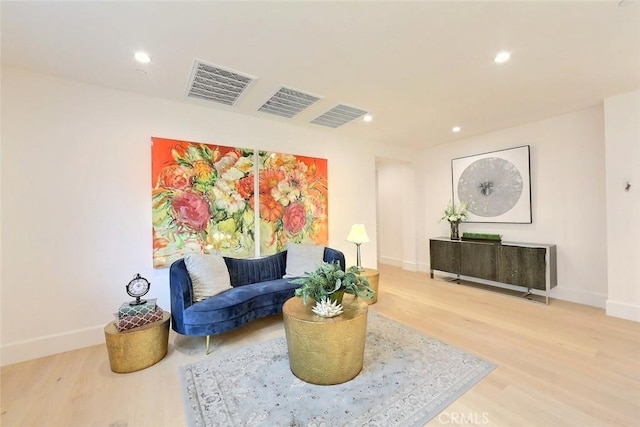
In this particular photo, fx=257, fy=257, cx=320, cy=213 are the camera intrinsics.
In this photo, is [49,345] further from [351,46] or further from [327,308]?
[351,46]

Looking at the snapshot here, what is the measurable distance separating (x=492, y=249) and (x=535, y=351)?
2.04 meters

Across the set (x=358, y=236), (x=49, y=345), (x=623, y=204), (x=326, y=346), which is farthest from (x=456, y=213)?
(x=49, y=345)

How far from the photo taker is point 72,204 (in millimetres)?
2609

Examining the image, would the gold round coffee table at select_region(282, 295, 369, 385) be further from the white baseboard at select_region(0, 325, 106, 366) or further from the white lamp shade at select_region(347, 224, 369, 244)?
the white baseboard at select_region(0, 325, 106, 366)

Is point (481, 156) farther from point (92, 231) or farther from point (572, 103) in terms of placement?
point (92, 231)

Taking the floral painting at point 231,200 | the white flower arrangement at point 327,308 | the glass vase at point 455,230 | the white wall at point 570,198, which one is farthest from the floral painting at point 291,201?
the white wall at point 570,198

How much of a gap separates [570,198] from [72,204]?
6.28 meters

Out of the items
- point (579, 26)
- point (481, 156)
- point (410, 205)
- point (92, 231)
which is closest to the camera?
point (579, 26)

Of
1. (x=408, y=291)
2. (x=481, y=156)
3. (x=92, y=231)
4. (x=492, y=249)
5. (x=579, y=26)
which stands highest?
(x=579, y=26)

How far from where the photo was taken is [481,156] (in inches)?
182

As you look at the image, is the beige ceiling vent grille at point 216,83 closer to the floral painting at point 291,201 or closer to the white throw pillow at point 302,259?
the floral painting at point 291,201

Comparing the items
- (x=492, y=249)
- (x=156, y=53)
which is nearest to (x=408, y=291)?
(x=492, y=249)

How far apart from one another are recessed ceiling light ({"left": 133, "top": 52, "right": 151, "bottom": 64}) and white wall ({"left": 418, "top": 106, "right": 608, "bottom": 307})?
16.7ft

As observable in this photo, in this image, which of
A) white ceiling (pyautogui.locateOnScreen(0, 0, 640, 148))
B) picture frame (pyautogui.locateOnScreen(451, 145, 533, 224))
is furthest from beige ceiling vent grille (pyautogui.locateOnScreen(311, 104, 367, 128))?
picture frame (pyautogui.locateOnScreen(451, 145, 533, 224))
